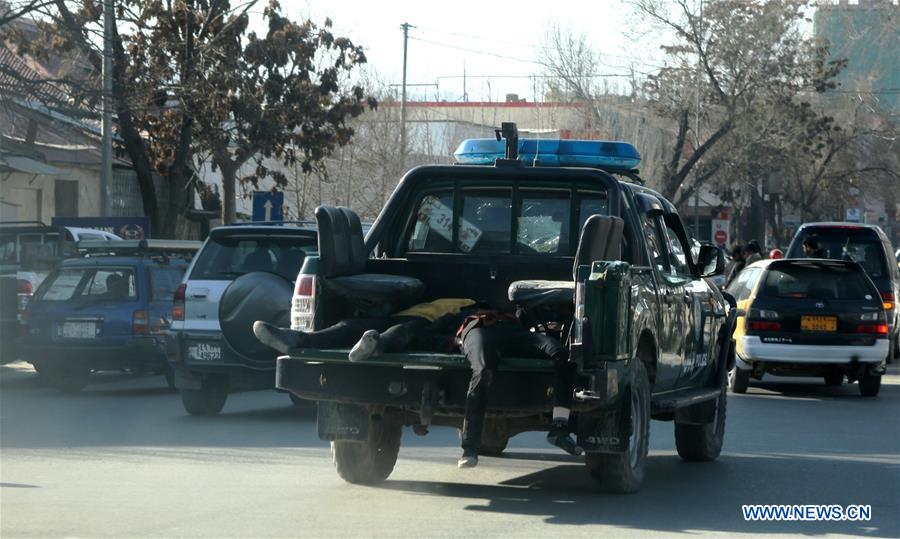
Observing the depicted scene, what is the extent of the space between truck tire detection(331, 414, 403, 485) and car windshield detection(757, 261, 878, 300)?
9115mm

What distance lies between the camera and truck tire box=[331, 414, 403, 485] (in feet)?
32.9

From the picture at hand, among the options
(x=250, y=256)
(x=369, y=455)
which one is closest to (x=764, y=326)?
(x=250, y=256)

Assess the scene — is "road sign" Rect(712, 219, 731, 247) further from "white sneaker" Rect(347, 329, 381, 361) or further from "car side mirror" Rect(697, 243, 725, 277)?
"white sneaker" Rect(347, 329, 381, 361)

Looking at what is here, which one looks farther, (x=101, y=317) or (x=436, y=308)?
(x=101, y=317)

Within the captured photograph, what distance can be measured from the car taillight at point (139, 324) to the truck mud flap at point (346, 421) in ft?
27.2

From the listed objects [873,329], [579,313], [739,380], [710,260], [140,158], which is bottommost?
[739,380]

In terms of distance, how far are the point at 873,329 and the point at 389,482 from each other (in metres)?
9.46

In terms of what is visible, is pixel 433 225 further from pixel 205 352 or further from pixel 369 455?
pixel 205 352

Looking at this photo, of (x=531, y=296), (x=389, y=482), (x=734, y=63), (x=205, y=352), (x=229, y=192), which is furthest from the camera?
(x=734, y=63)

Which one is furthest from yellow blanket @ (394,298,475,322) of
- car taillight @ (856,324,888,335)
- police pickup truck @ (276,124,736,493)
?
car taillight @ (856,324,888,335)

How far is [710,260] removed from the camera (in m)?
11.7

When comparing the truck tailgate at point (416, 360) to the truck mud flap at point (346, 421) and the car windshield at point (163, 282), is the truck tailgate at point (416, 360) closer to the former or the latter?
the truck mud flap at point (346, 421)

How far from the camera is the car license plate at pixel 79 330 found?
57.3ft

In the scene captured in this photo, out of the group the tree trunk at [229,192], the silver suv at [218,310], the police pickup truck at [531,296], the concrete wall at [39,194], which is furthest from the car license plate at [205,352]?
the concrete wall at [39,194]
